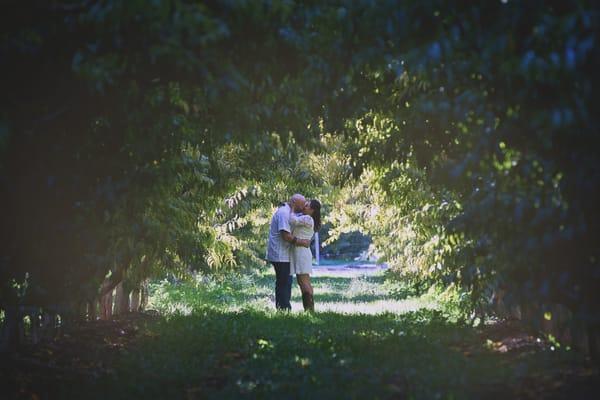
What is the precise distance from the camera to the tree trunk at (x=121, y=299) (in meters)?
10.3

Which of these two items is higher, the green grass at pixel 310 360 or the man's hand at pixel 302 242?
the man's hand at pixel 302 242

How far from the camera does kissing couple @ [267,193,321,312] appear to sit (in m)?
11.4

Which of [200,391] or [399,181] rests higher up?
[399,181]

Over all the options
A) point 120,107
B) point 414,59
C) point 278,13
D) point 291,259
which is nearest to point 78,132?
point 120,107

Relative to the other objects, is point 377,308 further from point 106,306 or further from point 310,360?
point 310,360

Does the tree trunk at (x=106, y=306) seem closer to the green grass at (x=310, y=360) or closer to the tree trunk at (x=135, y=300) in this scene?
the green grass at (x=310, y=360)

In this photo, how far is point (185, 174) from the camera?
757cm

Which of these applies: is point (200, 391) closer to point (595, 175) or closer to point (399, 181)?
point (595, 175)

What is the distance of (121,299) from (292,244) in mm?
2794

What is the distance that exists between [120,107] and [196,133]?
159cm

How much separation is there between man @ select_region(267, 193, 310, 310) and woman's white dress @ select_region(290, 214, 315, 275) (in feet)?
0.29

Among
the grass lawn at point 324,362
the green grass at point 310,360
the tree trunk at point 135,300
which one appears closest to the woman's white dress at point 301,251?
the green grass at point 310,360

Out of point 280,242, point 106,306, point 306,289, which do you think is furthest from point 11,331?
point 306,289

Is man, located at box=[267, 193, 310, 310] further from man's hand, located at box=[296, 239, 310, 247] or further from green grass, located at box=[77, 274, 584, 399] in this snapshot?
green grass, located at box=[77, 274, 584, 399]
